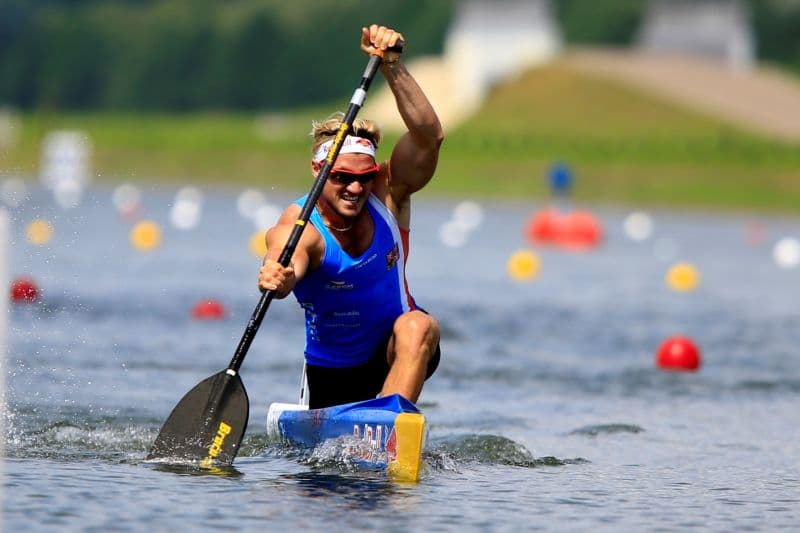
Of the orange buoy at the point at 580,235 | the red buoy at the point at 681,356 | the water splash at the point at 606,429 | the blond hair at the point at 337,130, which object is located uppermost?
the orange buoy at the point at 580,235

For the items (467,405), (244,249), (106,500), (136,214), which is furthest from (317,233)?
(136,214)

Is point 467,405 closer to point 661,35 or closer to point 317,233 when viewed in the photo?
point 317,233

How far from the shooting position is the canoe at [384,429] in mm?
8750

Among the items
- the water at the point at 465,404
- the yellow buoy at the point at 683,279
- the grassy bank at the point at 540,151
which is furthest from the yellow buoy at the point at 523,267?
the grassy bank at the point at 540,151

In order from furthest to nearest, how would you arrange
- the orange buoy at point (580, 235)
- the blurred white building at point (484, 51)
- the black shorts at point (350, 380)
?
the blurred white building at point (484, 51) → the orange buoy at point (580, 235) → the black shorts at point (350, 380)

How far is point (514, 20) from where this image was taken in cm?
7794

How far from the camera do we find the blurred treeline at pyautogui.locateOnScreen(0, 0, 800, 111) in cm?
10294

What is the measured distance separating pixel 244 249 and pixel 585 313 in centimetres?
928

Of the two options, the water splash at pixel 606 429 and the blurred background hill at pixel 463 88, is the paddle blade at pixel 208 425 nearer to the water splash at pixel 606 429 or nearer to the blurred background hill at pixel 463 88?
the water splash at pixel 606 429

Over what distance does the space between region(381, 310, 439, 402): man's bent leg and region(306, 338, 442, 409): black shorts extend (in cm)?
22

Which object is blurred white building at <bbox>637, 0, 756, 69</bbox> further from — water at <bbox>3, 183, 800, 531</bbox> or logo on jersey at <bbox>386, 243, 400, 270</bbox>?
logo on jersey at <bbox>386, 243, 400, 270</bbox>

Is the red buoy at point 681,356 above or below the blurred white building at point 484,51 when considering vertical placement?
below

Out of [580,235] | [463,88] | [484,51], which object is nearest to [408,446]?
[580,235]

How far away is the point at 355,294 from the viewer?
9.27 metres
